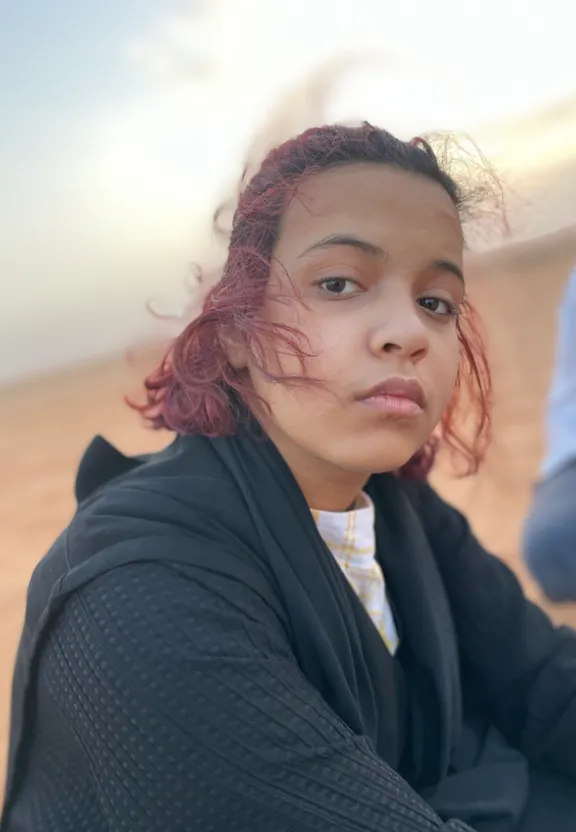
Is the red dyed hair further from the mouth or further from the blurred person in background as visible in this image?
the blurred person in background

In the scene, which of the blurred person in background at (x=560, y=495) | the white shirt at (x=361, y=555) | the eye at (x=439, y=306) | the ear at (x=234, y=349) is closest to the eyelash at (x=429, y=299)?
the eye at (x=439, y=306)

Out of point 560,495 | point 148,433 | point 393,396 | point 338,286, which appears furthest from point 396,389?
point 148,433

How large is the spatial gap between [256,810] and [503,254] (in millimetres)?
815

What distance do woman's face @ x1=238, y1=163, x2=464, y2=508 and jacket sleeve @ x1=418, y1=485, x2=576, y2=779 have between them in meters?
0.37

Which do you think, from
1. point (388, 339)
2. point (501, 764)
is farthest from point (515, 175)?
point (501, 764)

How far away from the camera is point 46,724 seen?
0.69 m

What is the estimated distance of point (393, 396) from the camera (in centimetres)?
68

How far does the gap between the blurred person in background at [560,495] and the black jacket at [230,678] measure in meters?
0.31

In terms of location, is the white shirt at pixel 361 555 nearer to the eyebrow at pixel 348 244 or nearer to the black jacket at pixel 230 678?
the black jacket at pixel 230 678

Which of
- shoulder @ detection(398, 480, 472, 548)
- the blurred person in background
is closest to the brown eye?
shoulder @ detection(398, 480, 472, 548)

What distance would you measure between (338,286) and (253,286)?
88mm

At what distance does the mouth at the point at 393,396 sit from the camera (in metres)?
0.67

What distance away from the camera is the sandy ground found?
6.69ft

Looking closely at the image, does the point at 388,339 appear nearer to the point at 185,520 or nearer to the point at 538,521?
the point at 185,520
